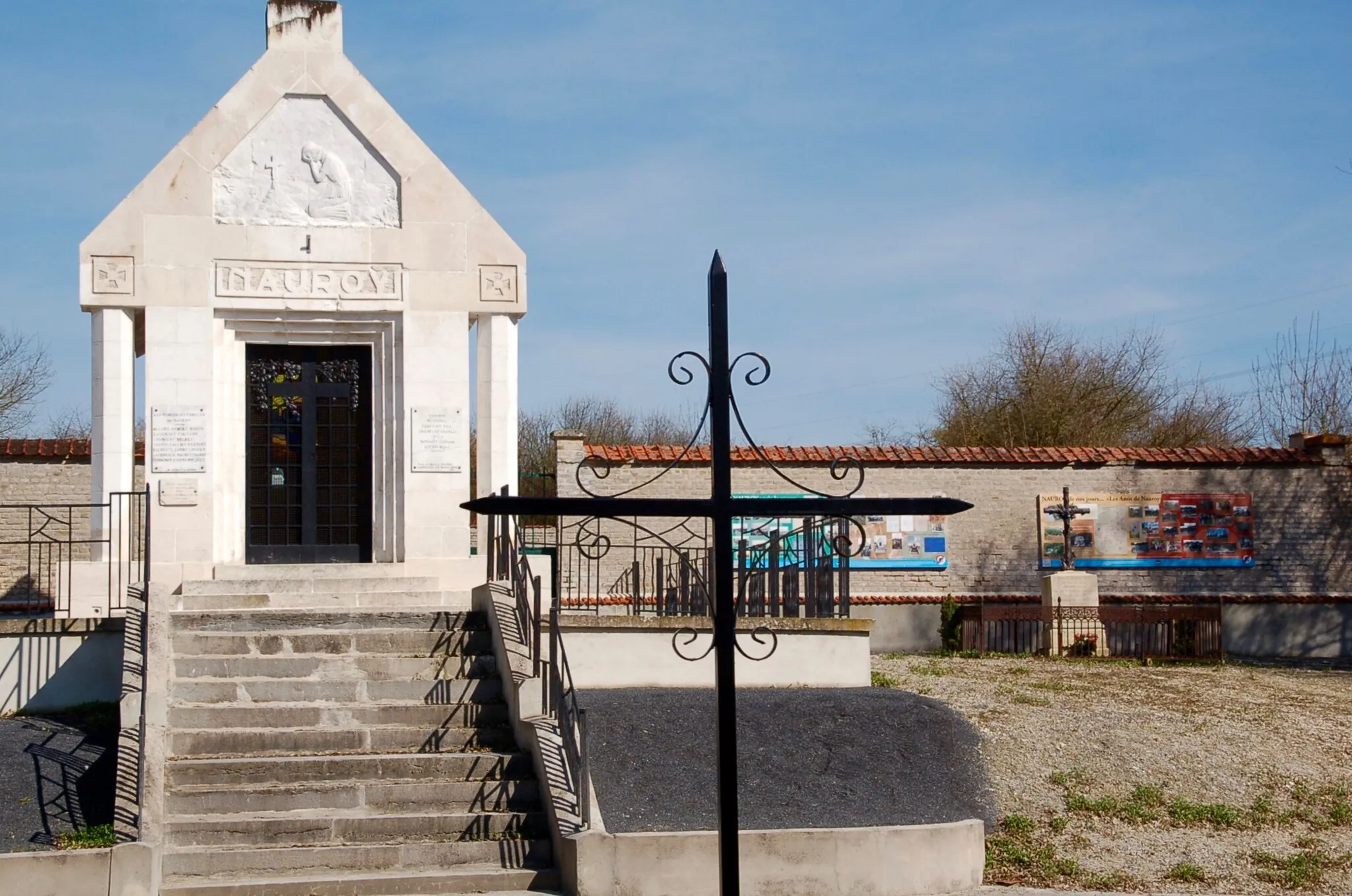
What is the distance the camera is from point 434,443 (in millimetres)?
13234

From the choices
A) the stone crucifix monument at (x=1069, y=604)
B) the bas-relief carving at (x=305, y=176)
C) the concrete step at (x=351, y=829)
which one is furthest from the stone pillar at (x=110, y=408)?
the stone crucifix monument at (x=1069, y=604)

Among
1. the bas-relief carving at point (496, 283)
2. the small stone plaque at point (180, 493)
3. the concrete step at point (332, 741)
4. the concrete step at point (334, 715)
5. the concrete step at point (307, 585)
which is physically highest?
the bas-relief carving at point (496, 283)

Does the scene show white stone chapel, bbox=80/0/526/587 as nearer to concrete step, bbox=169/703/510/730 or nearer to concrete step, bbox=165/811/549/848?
concrete step, bbox=169/703/510/730

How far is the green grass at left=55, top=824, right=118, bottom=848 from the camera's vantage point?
8.31 m

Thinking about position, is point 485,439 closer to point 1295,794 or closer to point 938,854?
point 938,854

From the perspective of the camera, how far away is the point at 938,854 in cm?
820

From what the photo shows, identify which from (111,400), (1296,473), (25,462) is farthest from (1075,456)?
(25,462)

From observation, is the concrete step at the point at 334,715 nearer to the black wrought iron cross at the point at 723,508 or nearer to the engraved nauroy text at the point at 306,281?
the engraved nauroy text at the point at 306,281

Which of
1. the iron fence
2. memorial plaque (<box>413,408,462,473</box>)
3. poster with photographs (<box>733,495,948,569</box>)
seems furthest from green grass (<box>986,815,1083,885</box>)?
poster with photographs (<box>733,495,948,569</box>)

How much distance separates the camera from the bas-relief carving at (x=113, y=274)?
12.8m

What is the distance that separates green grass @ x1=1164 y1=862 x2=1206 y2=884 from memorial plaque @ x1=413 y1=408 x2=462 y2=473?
7341 mm

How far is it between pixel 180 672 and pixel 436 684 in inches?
75.9

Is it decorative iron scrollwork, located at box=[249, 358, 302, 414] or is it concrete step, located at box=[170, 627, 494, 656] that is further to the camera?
decorative iron scrollwork, located at box=[249, 358, 302, 414]

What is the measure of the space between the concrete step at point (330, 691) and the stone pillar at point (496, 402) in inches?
136
